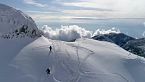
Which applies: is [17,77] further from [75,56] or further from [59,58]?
[75,56]

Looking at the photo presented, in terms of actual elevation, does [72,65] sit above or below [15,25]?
below

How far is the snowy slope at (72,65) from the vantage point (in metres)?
34.3

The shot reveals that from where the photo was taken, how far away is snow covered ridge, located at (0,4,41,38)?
4322cm

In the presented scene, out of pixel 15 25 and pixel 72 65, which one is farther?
pixel 15 25

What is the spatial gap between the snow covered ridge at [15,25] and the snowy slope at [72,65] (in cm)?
224

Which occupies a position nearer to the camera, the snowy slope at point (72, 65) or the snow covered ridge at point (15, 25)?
the snowy slope at point (72, 65)

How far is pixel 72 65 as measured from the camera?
3775 cm

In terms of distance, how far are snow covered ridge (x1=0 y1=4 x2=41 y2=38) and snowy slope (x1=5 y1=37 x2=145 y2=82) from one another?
2.24 metres

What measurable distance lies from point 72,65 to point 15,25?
12.6 m

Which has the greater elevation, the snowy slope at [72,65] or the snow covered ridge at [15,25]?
the snow covered ridge at [15,25]

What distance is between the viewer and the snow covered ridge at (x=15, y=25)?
Answer: 142 ft

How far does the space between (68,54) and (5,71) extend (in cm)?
1038

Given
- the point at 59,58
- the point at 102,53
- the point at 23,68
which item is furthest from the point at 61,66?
the point at 102,53

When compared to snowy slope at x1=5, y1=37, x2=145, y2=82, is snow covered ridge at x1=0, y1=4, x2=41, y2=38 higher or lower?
higher
